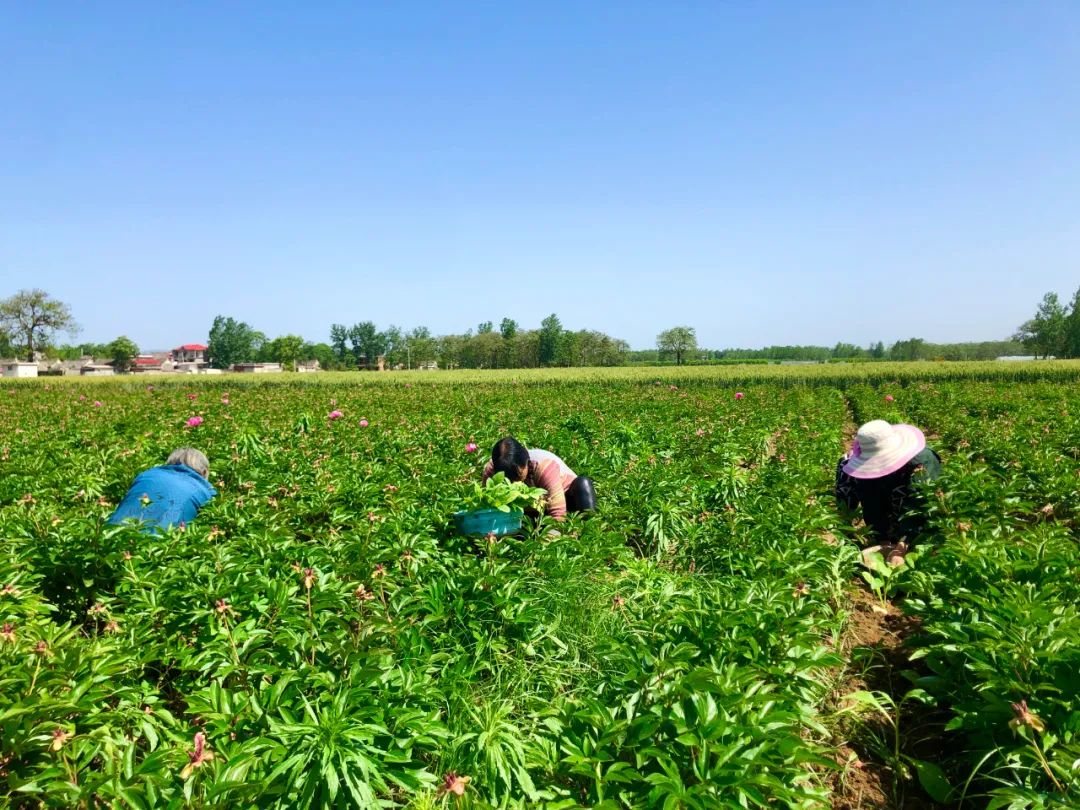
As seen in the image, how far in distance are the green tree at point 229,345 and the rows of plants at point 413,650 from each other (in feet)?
445

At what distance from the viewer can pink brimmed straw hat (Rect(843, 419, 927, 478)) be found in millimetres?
4766

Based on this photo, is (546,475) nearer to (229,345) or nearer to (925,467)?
(925,467)

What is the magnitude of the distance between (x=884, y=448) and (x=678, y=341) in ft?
307

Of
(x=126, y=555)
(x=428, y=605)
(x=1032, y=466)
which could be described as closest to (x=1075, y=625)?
(x=428, y=605)

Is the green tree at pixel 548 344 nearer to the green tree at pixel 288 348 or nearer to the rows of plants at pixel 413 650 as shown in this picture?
the green tree at pixel 288 348

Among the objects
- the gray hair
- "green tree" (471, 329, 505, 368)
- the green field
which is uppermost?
"green tree" (471, 329, 505, 368)

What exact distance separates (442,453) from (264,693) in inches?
245

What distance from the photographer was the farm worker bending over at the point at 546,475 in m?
4.62

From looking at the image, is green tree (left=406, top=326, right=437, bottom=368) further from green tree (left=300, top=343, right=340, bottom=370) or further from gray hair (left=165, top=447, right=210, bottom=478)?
gray hair (left=165, top=447, right=210, bottom=478)

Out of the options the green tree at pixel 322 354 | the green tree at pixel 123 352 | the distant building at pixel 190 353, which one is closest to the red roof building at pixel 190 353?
the distant building at pixel 190 353

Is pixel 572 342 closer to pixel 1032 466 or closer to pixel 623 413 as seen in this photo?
pixel 623 413

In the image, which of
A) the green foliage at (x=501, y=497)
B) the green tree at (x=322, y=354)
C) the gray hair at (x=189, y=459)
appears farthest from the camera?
the green tree at (x=322, y=354)

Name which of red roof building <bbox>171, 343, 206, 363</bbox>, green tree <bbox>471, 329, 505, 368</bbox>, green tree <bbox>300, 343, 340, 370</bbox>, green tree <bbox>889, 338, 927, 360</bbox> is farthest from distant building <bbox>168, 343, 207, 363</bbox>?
green tree <bbox>889, 338, 927, 360</bbox>

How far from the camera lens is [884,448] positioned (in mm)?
4809
